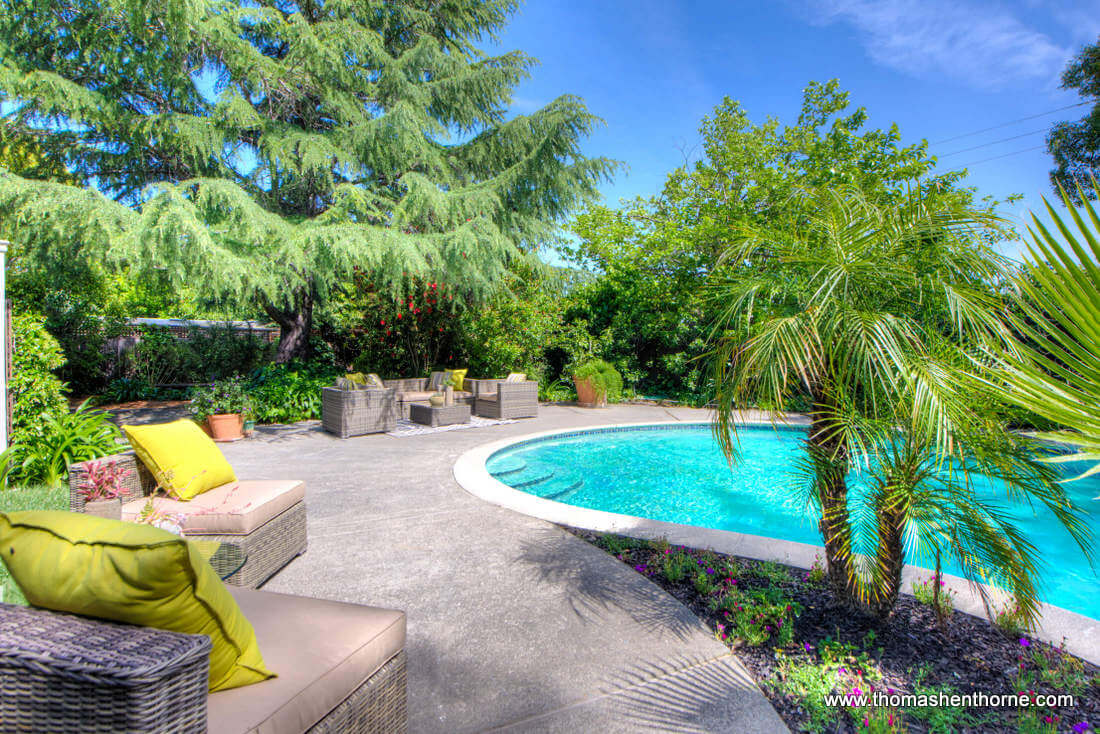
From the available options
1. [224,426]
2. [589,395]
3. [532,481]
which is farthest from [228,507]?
[589,395]

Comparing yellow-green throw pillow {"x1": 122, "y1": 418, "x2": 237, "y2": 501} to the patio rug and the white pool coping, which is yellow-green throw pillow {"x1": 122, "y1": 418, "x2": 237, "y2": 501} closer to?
the white pool coping

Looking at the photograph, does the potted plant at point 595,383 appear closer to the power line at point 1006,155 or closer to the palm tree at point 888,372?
the palm tree at point 888,372

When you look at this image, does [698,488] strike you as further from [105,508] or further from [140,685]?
[140,685]

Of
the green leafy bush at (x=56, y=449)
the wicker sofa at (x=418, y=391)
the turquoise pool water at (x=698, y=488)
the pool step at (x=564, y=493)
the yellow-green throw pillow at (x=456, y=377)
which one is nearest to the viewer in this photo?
the green leafy bush at (x=56, y=449)

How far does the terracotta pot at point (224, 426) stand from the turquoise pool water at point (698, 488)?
3627mm

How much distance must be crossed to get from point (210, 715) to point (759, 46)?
16.4 m

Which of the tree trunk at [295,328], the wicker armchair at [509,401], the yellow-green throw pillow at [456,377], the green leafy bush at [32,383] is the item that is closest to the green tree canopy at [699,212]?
the wicker armchair at [509,401]

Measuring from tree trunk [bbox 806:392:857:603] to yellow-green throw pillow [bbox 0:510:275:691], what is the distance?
2452 mm

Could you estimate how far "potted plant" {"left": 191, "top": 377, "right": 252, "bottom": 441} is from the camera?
7281 millimetres

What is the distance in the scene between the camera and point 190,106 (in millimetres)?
9117

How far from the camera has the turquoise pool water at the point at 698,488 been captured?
4.94 meters

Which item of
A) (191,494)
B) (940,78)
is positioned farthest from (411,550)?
(940,78)

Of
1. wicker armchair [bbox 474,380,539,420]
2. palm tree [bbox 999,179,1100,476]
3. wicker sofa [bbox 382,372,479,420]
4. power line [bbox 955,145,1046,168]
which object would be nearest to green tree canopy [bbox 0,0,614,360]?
wicker armchair [bbox 474,380,539,420]

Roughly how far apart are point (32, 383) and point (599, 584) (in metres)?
5.84
